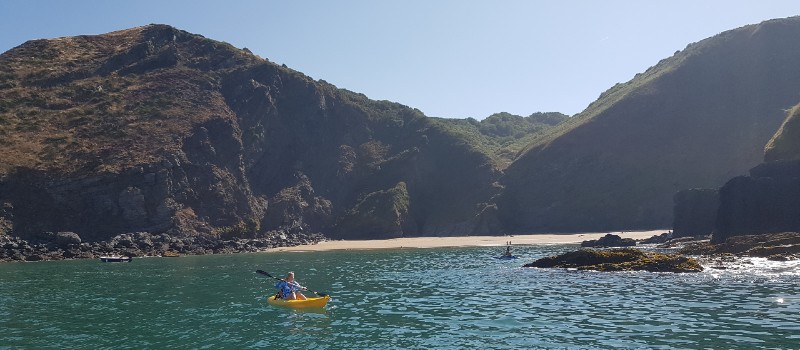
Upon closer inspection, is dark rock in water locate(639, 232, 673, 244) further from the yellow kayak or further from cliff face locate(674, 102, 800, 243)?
the yellow kayak

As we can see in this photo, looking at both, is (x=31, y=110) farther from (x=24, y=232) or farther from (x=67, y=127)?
(x=24, y=232)

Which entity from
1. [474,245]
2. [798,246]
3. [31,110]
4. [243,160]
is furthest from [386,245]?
[31,110]

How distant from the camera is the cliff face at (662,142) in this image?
100938 millimetres

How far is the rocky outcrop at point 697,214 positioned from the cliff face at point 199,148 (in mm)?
39218

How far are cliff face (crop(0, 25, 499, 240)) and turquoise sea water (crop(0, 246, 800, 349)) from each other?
4696cm

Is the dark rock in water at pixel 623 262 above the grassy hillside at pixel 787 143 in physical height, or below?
below

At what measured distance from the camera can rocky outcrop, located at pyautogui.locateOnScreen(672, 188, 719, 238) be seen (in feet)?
236

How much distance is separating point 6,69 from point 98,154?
42.2 meters

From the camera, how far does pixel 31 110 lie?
101m

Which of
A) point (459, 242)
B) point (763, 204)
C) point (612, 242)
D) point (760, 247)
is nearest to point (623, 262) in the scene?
point (760, 247)

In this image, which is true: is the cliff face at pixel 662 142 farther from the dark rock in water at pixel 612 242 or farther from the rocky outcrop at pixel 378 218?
the dark rock in water at pixel 612 242

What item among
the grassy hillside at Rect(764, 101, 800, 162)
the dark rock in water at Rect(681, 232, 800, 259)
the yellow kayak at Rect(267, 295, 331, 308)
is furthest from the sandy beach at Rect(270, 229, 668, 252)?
the yellow kayak at Rect(267, 295, 331, 308)

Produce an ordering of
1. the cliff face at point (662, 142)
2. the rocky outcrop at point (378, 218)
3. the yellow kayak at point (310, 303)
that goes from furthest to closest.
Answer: the rocky outcrop at point (378, 218) < the cliff face at point (662, 142) < the yellow kayak at point (310, 303)

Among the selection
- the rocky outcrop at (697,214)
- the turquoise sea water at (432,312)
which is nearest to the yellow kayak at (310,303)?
the turquoise sea water at (432,312)
